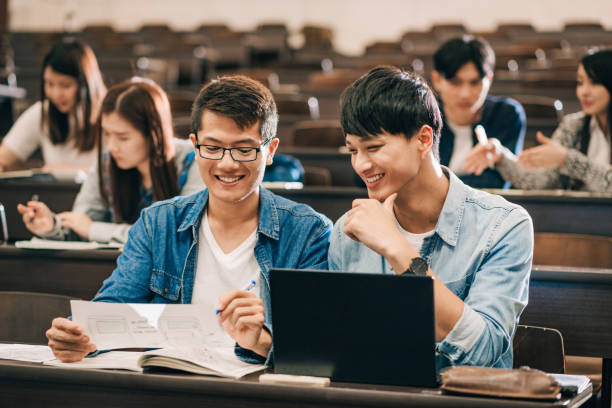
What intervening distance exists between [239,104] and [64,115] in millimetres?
1864

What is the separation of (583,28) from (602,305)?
737 cm

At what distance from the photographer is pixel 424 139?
140 cm

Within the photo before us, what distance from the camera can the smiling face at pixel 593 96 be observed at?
2898mm

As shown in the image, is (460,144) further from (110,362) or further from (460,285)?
(110,362)

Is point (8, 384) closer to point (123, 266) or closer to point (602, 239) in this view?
point (123, 266)

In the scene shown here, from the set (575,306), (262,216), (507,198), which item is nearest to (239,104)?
(262,216)

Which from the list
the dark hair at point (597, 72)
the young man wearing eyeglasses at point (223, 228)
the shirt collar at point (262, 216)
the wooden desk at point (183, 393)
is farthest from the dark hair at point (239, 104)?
the dark hair at point (597, 72)

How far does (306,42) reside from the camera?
9461mm

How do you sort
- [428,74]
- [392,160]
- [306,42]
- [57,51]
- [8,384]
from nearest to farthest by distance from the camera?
1. [8,384]
2. [392,160]
3. [57,51]
4. [428,74]
5. [306,42]

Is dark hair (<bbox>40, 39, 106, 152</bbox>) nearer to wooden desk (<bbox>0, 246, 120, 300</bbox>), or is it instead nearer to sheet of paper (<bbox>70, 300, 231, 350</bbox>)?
wooden desk (<bbox>0, 246, 120, 300</bbox>)

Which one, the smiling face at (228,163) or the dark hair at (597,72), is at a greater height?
the dark hair at (597,72)

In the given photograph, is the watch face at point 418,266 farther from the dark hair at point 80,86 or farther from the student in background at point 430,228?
the dark hair at point 80,86

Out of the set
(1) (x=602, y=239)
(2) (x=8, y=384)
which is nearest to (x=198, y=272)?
(2) (x=8, y=384)

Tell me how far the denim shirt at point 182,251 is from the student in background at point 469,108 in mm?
1363
